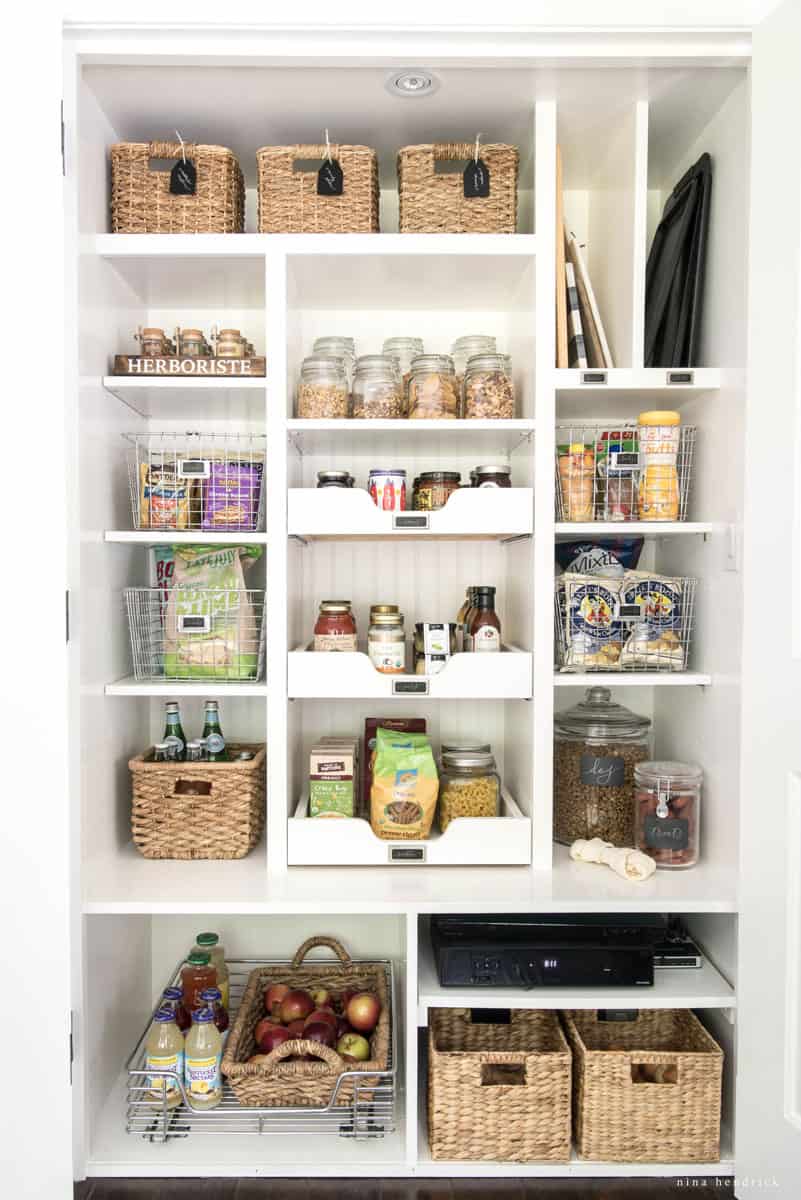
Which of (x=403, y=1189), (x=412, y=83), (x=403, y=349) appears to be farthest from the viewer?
(x=403, y=349)

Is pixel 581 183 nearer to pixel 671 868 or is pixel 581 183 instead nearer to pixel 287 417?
pixel 287 417

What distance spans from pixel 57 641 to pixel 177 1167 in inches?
43.1

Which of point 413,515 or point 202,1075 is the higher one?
point 413,515

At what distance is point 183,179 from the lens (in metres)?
1.92

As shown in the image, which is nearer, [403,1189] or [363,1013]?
[403,1189]

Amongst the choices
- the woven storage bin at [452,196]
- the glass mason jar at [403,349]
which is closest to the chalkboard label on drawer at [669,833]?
the glass mason jar at [403,349]

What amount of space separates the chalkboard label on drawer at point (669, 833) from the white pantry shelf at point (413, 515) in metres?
0.73

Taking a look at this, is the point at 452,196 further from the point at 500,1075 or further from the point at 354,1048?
the point at 500,1075

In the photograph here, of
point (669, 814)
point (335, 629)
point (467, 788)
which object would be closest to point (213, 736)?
point (335, 629)

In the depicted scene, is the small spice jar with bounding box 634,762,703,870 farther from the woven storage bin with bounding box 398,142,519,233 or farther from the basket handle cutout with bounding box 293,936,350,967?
the woven storage bin with bounding box 398,142,519,233

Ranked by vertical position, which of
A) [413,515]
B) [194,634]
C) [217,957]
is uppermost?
[413,515]

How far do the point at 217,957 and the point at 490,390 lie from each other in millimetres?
1553

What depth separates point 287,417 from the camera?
1937 millimetres

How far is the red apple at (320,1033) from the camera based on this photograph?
6.10 feet
